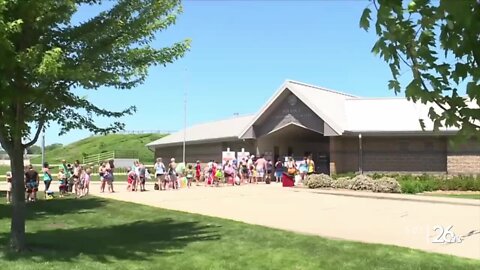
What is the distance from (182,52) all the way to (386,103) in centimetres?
2426

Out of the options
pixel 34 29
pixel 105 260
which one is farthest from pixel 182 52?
pixel 105 260

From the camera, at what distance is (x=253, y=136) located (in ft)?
112

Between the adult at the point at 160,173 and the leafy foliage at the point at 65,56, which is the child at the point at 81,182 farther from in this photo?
the leafy foliage at the point at 65,56

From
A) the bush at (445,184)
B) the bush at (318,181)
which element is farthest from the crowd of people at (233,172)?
the bush at (445,184)

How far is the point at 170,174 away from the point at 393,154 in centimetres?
1160

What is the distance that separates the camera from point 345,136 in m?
30.4

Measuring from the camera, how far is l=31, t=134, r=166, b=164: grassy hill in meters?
90.8

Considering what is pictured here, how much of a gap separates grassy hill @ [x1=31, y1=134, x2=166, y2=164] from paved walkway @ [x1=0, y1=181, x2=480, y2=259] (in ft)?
217

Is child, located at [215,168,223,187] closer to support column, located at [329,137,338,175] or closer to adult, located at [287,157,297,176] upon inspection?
adult, located at [287,157,297,176]

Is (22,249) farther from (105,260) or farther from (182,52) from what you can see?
(182,52)

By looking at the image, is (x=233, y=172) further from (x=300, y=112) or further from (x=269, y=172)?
(x=300, y=112)

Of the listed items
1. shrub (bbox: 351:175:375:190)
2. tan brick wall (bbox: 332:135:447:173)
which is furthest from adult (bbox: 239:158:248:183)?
shrub (bbox: 351:175:375:190)

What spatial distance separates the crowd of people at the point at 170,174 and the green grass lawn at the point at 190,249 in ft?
27.8

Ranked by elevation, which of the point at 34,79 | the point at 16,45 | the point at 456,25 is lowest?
the point at 456,25
